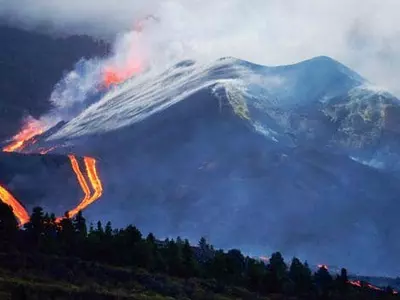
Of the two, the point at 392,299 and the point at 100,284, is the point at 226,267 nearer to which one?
the point at 392,299

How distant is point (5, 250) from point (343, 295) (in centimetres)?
3725

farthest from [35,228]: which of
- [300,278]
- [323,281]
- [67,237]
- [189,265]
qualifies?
[323,281]

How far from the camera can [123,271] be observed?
275 ft

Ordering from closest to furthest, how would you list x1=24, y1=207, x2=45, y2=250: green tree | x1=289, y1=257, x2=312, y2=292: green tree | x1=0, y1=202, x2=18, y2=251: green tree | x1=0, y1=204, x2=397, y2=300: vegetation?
1. x1=0, y1=204, x2=397, y2=300: vegetation
2. x1=0, y1=202, x2=18, y2=251: green tree
3. x1=24, y1=207, x2=45, y2=250: green tree
4. x1=289, y1=257, x2=312, y2=292: green tree

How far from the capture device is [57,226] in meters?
98.8

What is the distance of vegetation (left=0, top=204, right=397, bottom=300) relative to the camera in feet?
243

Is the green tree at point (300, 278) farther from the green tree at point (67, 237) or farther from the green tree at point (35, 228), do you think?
the green tree at point (35, 228)

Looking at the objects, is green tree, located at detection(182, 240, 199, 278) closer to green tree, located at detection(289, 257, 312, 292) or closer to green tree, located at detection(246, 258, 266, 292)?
green tree, located at detection(246, 258, 266, 292)

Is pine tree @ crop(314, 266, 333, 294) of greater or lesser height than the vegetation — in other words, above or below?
above

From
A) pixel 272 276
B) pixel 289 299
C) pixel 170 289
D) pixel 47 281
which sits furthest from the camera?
pixel 272 276

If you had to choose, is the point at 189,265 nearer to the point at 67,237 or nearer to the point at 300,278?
the point at 300,278

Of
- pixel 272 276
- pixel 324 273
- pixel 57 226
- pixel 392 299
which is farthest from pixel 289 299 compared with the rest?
pixel 57 226

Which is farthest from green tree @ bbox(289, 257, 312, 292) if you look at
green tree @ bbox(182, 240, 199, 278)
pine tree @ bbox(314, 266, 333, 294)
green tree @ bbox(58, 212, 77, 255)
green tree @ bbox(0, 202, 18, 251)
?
green tree @ bbox(0, 202, 18, 251)

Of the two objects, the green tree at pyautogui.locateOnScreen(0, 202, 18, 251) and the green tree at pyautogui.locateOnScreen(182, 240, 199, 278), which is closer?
the green tree at pyautogui.locateOnScreen(0, 202, 18, 251)
